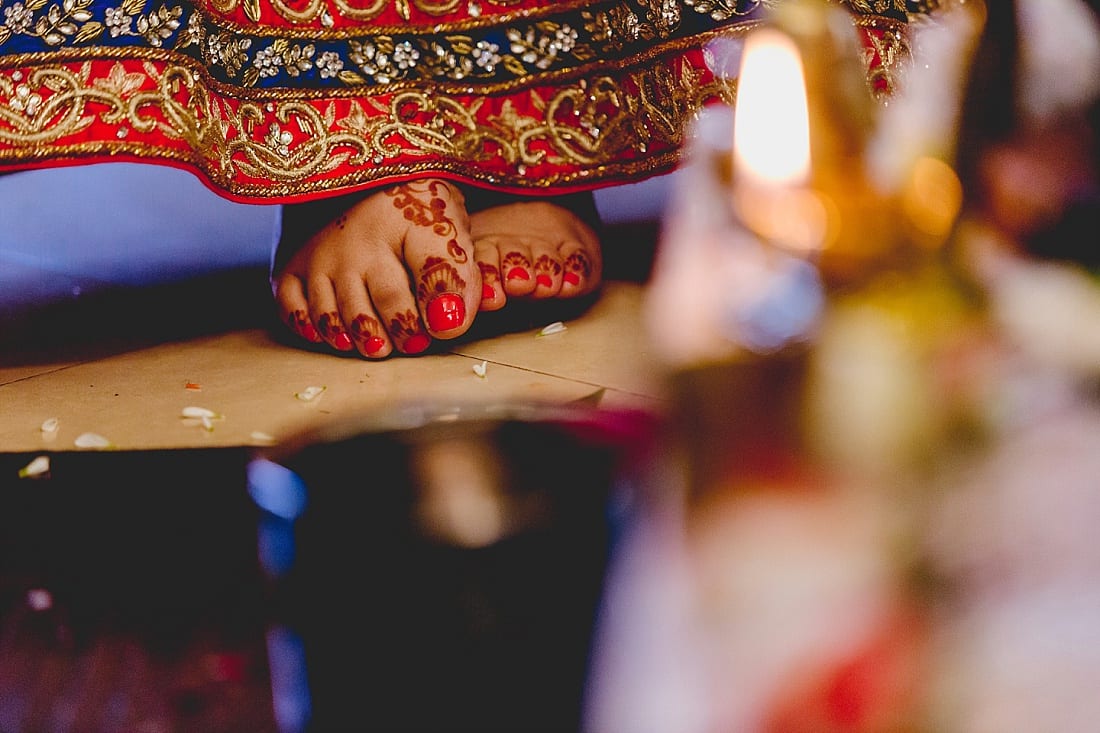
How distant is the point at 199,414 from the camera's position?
2.96ft

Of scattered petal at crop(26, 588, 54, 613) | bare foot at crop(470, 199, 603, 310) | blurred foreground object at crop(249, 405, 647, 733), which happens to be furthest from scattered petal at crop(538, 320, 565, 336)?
blurred foreground object at crop(249, 405, 647, 733)

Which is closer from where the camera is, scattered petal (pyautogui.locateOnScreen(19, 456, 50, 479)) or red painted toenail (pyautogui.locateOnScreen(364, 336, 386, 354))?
scattered petal (pyautogui.locateOnScreen(19, 456, 50, 479))

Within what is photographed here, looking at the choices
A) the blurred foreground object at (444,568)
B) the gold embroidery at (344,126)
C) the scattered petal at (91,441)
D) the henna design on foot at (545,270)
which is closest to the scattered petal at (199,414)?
the scattered petal at (91,441)

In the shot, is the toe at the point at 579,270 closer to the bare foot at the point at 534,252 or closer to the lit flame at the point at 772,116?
the bare foot at the point at 534,252

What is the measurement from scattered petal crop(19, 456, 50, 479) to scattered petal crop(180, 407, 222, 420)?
0.14 m

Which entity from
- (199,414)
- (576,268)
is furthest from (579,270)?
(199,414)

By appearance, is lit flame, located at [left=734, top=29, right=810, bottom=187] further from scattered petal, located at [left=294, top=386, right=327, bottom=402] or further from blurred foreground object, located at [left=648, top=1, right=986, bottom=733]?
scattered petal, located at [left=294, top=386, right=327, bottom=402]

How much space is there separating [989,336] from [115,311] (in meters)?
1.28

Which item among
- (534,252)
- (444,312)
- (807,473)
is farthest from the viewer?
(534,252)

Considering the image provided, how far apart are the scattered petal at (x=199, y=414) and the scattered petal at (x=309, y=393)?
8cm

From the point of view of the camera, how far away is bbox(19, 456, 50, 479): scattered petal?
74 centimetres

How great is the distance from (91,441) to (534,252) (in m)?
0.51

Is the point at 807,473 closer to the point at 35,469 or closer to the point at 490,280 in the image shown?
the point at 35,469

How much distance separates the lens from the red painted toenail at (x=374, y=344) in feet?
3.42
